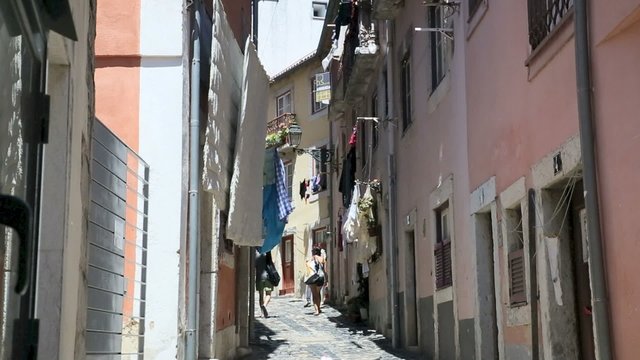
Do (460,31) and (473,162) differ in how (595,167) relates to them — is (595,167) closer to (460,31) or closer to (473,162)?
(473,162)

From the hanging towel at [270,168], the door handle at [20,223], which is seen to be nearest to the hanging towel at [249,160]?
the hanging towel at [270,168]

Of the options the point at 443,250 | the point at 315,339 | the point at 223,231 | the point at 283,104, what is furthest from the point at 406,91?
the point at 283,104

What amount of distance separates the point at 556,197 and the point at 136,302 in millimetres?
4252

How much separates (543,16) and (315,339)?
962 centimetres

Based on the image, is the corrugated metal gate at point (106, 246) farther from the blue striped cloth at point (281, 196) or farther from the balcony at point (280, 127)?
the balcony at point (280, 127)

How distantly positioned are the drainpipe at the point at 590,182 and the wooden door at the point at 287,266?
2694cm

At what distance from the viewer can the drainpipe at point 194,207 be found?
919 cm

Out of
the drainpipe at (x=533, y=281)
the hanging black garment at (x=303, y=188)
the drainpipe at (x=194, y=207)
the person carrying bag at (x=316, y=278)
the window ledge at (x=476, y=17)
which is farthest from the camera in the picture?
the hanging black garment at (x=303, y=188)

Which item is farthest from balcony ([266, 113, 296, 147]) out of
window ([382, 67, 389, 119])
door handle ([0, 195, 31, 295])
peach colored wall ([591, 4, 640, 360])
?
door handle ([0, 195, 31, 295])

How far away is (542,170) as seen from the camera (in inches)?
279

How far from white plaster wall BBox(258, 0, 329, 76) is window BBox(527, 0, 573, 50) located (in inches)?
1093

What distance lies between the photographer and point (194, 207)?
30.6ft

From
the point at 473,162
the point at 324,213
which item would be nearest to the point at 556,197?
the point at 473,162

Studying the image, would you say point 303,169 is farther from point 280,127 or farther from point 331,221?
point 331,221
